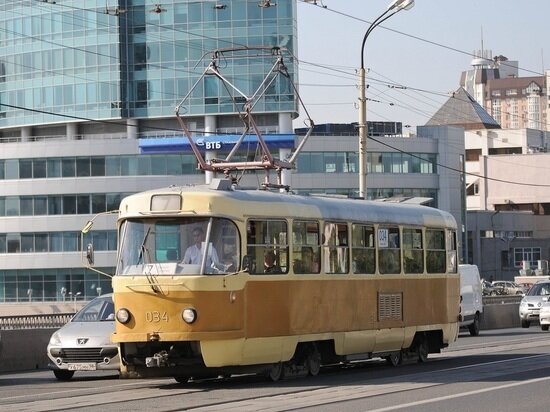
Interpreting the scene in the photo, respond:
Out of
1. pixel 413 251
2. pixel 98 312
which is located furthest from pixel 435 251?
pixel 98 312

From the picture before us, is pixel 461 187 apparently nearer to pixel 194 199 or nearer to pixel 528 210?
pixel 528 210

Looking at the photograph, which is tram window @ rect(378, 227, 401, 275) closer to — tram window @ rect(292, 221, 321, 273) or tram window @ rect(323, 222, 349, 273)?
tram window @ rect(323, 222, 349, 273)

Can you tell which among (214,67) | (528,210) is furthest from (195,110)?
(214,67)

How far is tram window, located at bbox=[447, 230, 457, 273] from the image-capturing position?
1006 inches

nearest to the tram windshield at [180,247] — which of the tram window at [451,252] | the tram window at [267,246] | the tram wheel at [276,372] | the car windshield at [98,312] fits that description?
the tram window at [267,246]

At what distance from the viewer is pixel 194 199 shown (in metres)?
18.8

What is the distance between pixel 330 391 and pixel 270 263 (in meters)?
2.56

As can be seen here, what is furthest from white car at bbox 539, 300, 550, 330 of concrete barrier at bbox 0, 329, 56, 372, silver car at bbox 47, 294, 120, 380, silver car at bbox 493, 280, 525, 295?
silver car at bbox 493, 280, 525, 295

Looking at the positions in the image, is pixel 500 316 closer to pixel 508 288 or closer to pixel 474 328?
pixel 474 328

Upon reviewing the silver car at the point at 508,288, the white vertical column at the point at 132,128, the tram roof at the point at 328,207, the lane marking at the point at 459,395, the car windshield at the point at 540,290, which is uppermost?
the white vertical column at the point at 132,128

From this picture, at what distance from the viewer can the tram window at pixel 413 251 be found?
2367cm

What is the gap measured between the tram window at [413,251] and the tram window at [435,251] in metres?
0.31

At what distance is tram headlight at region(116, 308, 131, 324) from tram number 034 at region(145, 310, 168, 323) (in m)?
0.33

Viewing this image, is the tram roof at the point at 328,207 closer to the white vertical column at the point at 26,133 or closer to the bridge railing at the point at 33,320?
the bridge railing at the point at 33,320
